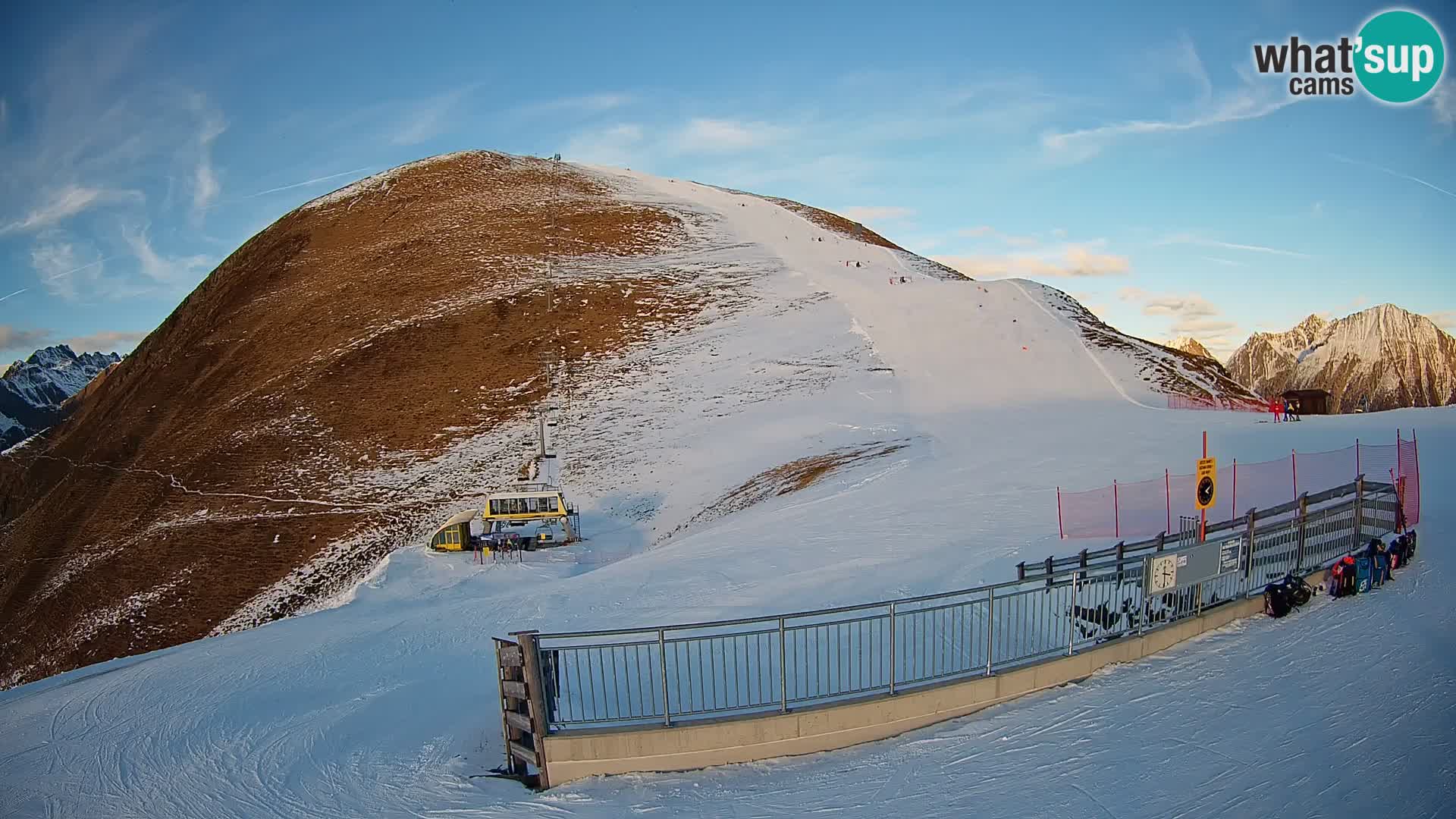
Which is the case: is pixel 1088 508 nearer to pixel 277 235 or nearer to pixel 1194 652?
pixel 1194 652

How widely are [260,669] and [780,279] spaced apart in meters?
50.3

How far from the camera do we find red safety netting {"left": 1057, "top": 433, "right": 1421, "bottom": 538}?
1819 cm

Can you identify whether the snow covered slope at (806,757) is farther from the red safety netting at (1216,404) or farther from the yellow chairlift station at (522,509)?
the red safety netting at (1216,404)

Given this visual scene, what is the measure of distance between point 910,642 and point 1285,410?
27.3m

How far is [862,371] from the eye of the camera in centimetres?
4603

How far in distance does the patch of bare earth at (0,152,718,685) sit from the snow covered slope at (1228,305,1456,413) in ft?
478

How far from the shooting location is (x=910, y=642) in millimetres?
12734

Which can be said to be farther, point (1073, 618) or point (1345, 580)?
point (1345, 580)

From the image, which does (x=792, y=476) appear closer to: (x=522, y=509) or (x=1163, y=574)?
(x=522, y=509)

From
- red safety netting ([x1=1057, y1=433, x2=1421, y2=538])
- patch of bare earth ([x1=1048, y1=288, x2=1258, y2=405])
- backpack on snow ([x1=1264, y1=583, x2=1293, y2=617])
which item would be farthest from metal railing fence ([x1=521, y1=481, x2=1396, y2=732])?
patch of bare earth ([x1=1048, y1=288, x2=1258, y2=405])

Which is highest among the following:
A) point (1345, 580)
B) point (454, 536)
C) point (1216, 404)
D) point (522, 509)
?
point (1216, 404)

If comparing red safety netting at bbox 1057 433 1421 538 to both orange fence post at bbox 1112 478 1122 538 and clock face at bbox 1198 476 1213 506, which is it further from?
clock face at bbox 1198 476 1213 506

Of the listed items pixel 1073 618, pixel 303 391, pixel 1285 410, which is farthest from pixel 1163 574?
pixel 303 391

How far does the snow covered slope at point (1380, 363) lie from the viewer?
16312cm
